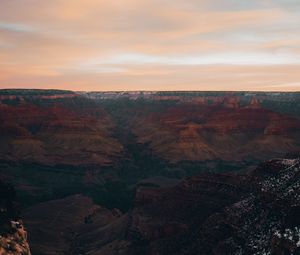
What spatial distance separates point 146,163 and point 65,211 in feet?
253

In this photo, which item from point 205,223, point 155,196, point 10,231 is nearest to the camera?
point 10,231

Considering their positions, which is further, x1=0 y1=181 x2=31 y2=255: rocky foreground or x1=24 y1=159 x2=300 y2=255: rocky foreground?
x1=0 y1=181 x2=31 y2=255: rocky foreground

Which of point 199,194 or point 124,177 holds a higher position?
point 199,194

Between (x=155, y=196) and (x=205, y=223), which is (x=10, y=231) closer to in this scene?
(x=205, y=223)

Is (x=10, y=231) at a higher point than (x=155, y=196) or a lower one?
lower

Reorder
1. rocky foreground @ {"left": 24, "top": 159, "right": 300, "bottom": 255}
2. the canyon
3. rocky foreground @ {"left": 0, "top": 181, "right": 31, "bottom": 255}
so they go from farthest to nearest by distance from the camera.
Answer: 1. the canyon
2. rocky foreground @ {"left": 0, "top": 181, "right": 31, "bottom": 255}
3. rocky foreground @ {"left": 24, "top": 159, "right": 300, "bottom": 255}

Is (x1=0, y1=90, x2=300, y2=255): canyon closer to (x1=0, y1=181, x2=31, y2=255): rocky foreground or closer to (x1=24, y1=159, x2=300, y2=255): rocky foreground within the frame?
(x1=24, y1=159, x2=300, y2=255): rocky foreground

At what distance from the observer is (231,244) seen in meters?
62.8

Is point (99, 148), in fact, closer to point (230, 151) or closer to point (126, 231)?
point (230, 151)

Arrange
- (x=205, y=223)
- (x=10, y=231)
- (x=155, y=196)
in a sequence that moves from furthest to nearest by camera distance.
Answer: (x=155, y=196) < (x=205, y=223) < (x=10, y=231)

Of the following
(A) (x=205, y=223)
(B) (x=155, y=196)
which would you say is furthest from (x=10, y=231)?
(B) (x=155, y=196)

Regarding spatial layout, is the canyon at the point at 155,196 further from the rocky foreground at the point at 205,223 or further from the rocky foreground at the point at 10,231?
the rocky foreground at the point at 10,231

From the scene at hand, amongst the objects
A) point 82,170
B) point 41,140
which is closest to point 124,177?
point 82,170

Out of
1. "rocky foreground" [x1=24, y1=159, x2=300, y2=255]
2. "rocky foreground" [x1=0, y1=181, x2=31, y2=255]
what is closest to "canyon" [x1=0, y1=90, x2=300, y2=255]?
"rocky foreground" [x1=24, y1=159, x2=300, y2=255]
